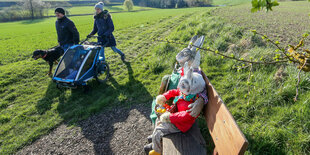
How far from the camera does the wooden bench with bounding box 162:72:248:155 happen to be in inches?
68.0

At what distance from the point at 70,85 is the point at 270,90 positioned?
4.77m

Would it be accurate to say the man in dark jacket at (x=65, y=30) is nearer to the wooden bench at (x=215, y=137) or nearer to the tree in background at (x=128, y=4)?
the wooden bench at (x=215, y=137)

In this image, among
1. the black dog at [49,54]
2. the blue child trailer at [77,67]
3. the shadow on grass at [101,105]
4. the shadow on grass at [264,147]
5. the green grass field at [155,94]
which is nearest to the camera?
the shadow on grass at [264,147]

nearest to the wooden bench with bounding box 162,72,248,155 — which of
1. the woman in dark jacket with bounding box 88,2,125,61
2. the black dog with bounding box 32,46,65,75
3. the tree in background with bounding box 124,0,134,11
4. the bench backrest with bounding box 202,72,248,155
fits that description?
the bench backrest with bounding box 202,72,248,155

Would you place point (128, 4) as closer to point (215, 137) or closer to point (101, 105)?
point (101, 105)

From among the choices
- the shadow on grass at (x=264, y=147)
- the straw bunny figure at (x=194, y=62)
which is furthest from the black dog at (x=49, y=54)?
the shadow on grass at (x=264, y=147)

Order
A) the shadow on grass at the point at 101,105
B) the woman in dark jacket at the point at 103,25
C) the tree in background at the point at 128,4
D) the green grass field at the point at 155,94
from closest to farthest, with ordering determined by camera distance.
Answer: the green grass field at the point at 155,94, the shadow on grass at the point at 101,105, the woman in dark jacket at the point at 103,25, the tree in background at the point at 128,4

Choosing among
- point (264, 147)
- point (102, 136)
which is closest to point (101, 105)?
point (102, 136)

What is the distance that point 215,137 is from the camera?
2.23m

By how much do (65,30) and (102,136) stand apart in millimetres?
3961

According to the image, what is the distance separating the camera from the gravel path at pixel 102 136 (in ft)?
11.2

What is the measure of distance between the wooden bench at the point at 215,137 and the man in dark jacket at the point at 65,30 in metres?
4.93

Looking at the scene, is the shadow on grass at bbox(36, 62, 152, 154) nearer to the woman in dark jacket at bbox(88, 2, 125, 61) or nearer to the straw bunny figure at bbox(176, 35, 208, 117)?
the woman in dark jacket at bbox(88, 2, 125, 61)

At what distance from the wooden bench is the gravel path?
1.11 meters
